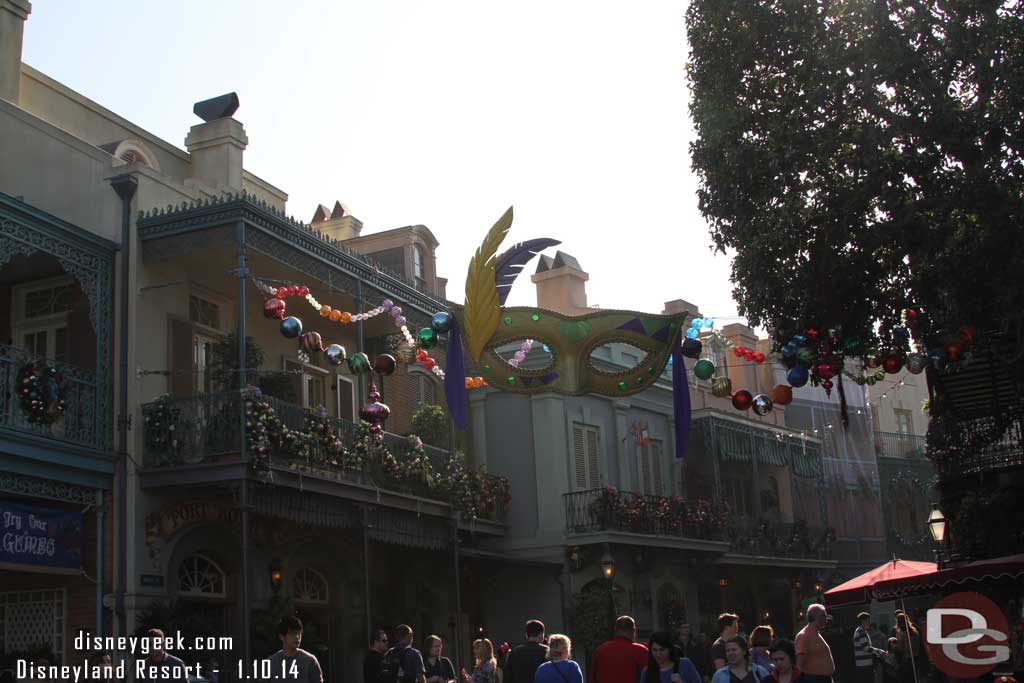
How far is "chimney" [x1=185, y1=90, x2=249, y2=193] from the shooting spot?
22766 mm

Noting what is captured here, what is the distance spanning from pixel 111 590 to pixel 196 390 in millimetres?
3367

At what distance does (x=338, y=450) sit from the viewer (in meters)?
19.2

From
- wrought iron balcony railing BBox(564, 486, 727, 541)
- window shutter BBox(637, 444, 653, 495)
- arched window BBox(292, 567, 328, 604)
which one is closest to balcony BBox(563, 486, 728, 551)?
wrought iron balcony railing BBox(564, 486, 727, 541)

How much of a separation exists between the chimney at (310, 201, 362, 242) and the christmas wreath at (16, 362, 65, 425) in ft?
37.5

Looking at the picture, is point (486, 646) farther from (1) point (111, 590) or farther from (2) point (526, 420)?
(2) point (526, 420)

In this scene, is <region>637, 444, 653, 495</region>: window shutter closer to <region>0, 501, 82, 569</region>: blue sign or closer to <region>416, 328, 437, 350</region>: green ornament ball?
<region>416, 328, 437, 350</region>: green ornament ball

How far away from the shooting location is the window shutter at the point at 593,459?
28086 millimetres

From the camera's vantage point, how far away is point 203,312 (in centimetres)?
1981

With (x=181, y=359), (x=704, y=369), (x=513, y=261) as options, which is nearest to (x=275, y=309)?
(x=513, y=261)

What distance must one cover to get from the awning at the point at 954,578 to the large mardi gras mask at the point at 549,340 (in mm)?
3705

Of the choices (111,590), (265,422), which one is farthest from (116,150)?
(111,590)

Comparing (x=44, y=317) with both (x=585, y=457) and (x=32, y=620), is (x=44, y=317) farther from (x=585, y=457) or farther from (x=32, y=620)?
(x=585, y=457)

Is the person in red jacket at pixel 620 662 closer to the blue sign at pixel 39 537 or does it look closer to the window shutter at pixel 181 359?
the blue sign at pixel 39 537

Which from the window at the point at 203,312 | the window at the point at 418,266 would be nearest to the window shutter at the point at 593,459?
the window at the point at 418,266
